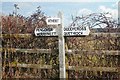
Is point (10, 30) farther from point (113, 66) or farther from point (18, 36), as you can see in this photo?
point (113, 66)

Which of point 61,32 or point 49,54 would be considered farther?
point 49,54

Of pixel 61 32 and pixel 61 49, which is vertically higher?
pixel 61 32

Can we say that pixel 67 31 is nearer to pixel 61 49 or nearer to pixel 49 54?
pixel 61 49

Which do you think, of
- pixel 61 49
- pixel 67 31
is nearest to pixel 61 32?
pixel 67 31

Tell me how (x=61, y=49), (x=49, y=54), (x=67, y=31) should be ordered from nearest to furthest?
(x=67, y=31) < (x=61, y=49) < (x=49, y=54)

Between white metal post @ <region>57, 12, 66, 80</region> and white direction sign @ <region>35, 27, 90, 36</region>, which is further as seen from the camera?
white metal post @ <region>57, 12, 66, 80</region>

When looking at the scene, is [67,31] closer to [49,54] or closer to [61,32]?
[61,32]

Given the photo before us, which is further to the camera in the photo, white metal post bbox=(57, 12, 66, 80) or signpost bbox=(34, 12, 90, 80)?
white metal post bbox=(57, 12, 66, 80)

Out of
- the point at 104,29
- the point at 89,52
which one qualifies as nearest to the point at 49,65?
the point at 89,52

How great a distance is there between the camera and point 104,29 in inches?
342

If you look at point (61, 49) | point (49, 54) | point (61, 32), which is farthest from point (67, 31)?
point (49, 54)

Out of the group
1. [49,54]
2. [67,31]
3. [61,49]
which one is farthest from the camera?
[49,54]

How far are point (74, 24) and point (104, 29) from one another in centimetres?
83

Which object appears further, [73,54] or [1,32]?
[1,32]
